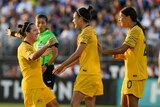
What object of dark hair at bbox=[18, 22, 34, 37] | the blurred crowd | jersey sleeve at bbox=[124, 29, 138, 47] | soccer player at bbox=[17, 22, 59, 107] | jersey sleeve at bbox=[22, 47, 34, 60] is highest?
the blurred crowd

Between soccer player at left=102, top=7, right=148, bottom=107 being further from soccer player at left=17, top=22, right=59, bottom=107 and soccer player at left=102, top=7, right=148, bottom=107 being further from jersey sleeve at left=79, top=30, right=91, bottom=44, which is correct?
soccer player at left=17, top=22, right=59, bottom=107

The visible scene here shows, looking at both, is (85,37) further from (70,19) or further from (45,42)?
(70,19)

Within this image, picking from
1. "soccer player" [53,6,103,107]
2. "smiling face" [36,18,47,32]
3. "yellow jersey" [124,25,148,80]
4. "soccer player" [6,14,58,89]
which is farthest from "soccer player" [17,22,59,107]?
"smiling face" [36,18,47,32]

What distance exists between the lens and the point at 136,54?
11797 millimetres

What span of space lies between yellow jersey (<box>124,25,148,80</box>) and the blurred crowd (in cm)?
850

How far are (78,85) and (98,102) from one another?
8715 mm

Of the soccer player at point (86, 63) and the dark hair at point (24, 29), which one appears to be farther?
the soccer player at point (86, 63)

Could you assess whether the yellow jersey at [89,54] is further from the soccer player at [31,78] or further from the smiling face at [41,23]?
the smiling face at [41,23]

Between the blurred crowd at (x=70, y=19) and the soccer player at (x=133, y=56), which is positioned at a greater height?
the blurred crowd at (x=70, y=19)

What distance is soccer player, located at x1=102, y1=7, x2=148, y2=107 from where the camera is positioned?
1177 cm

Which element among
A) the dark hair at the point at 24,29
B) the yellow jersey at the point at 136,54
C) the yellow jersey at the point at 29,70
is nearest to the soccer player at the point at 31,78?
the yellow jersey at the point at 29,70

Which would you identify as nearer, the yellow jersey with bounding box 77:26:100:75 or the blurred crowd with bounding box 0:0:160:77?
the yellow jersey with bounding box 77:26:100:75

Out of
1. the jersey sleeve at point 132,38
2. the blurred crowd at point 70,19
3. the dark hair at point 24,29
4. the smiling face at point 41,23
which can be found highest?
the blurred crowd at point 70,19

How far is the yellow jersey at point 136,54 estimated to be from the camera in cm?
1174
